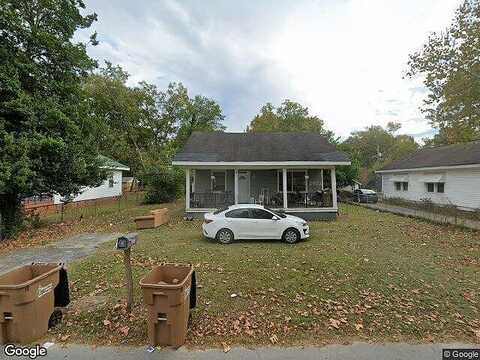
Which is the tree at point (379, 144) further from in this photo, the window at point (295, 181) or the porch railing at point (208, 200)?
the porch railing at point (208, 200)

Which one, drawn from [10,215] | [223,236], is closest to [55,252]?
[10,215]

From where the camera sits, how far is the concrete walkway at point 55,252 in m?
8.27

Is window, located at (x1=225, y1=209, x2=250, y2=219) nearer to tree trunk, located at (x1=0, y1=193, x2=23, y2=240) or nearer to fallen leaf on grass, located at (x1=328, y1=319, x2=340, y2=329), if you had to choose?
fallen leaf on grass, located at (x1=328, y1=319, x2=340, y2=329)

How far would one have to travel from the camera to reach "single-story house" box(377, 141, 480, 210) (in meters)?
18.2

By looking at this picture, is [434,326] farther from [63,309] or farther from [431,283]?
[63,309]

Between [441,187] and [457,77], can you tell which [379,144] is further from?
[457,77]

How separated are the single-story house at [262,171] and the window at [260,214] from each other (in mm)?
5347

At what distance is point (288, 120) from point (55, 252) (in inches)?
1427

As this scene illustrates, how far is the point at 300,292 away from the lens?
568 cm

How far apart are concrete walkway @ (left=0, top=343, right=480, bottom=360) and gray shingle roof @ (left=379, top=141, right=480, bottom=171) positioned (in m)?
18.4

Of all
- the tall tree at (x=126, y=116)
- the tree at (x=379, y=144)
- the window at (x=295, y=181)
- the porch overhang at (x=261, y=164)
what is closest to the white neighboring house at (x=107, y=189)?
the tall tree at (x=126, y=116)

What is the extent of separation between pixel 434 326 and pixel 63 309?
6018 millimetres

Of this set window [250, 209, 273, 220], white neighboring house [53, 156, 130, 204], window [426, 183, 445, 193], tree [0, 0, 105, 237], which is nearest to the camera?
window [250, 209, 273, 220]

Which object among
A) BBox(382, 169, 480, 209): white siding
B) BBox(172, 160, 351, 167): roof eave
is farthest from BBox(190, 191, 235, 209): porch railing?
BBox(382, 169, 480, 209): white siding
